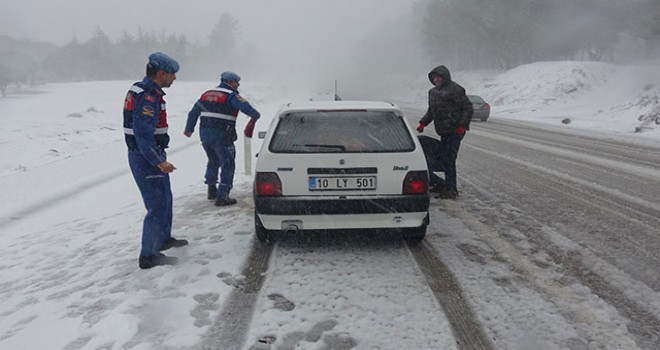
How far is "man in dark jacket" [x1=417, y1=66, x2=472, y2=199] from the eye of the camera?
6.24m

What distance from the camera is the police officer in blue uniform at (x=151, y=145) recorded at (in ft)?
12.2

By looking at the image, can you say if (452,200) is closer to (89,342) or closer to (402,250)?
(402,250)

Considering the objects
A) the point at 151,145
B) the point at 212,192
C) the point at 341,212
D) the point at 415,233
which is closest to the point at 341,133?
the point at 341,212

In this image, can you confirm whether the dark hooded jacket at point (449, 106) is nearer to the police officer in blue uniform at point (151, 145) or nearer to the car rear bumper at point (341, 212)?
the car rear bumper at point (341, 212)

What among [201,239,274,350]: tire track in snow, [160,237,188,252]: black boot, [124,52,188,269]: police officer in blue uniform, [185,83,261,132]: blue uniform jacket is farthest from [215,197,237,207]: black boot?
[201,239,274,350]: tire track in snow

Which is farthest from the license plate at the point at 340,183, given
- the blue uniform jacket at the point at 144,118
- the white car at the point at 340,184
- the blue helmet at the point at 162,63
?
the blue helmet at the point at 162,63

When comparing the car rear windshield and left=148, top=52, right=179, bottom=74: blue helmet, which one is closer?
left=148, top=52, right=179, bottom=74: blue helmet

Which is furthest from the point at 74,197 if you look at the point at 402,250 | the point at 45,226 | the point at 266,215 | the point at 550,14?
the point at 550,14

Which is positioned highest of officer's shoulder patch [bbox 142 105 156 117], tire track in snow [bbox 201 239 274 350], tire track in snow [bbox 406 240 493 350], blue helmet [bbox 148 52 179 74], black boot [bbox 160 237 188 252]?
blue helmet [bbox 148 52 179 74]

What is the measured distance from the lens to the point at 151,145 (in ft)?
12.2

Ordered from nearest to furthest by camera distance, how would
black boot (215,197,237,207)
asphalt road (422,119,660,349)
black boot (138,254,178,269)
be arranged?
1. asphalt road (422,119,660,349)
2. black boot (138,254,178,269)
3. black boot (215,197,237,207)

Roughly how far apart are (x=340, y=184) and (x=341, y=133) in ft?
1.69

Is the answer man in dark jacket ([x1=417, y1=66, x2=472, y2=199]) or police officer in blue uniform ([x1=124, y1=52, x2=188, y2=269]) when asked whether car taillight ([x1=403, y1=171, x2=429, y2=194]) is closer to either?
police officer in blue uniform ([x1=124, y1=52, x2=188, y2=269])

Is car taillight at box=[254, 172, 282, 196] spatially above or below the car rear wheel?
above
